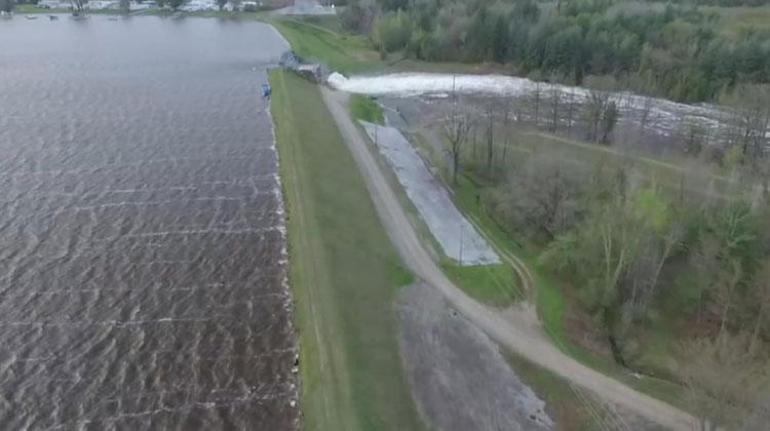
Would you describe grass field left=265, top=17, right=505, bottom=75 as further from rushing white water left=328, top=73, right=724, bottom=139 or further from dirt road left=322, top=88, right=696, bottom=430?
dirt road left=322, top=88, right=696, bottom=430

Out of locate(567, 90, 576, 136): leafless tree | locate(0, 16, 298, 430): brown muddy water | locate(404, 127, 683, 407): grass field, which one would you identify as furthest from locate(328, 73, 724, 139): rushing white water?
locate(0, 16, 298, 430): brown muddy water

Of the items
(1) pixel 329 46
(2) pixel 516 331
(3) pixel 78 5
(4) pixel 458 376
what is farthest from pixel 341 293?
(3) pixel 78 5

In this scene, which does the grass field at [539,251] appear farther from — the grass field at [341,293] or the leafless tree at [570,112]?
the grass field at [341,293]

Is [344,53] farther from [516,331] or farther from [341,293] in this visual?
[516,331]

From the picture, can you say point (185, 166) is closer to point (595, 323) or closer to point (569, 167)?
point (569, 167)

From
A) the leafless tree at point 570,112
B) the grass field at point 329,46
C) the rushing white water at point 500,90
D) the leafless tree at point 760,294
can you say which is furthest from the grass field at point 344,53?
the leafless tree at point 760,294

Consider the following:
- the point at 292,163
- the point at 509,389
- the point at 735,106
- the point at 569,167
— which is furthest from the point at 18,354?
the point at 735,106
